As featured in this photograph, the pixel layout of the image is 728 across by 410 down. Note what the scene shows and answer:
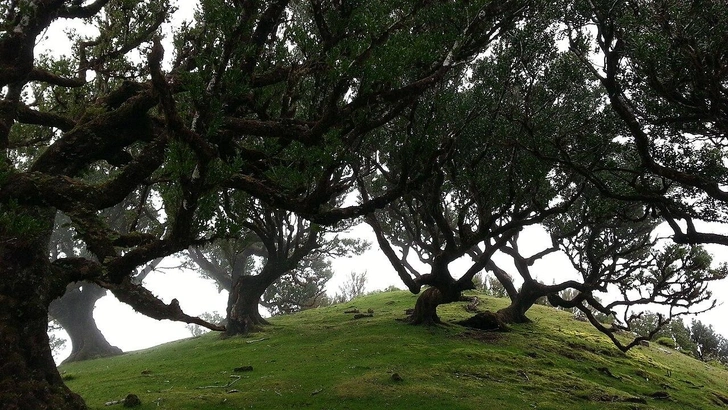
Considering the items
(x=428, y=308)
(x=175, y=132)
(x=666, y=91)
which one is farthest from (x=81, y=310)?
(x=666, y=91)

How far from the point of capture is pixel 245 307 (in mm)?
24297

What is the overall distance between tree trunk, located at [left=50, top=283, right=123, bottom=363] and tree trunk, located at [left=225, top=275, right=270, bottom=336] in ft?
60.2

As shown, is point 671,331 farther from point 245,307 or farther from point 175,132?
point 175,132

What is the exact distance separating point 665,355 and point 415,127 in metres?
19.8

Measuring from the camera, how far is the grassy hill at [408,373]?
40.1 feet

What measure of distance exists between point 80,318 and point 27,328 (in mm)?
33811

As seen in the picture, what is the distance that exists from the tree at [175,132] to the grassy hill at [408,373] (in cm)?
369

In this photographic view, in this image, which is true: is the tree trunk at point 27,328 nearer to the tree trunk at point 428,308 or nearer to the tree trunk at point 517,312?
the tree trunk at point 428,308

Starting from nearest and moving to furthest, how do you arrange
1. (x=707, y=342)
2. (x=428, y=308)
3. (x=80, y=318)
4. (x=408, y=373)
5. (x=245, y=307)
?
1. (x=408, y=373)
2. (x=428, y=308)
3. (x=245, y=307)
4. (x=707, y=342)
5. (x=80, y=318)

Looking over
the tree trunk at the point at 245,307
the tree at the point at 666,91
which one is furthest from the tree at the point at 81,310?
the tree at the point at 666,91

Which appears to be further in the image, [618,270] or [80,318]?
[80,318]

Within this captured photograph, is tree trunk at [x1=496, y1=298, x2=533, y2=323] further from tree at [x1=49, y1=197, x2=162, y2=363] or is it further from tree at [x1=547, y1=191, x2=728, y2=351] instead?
tree at [x1=49, y1=197, x2=162, y2=363]

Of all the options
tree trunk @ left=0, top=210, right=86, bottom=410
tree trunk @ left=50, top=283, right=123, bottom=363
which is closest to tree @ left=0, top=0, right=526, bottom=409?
tree trunk @ left=0, top=210, right=86, bottom=410

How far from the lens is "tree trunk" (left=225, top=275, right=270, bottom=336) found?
2364cm
